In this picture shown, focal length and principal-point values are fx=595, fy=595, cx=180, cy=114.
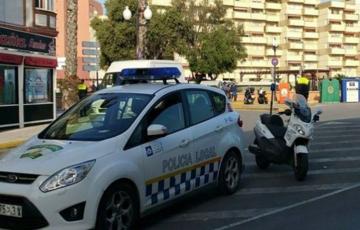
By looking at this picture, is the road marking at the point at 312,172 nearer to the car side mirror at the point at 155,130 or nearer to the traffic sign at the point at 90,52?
the car side mirror at the point at 155,130

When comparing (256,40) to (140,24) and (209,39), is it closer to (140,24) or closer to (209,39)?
(209,39)

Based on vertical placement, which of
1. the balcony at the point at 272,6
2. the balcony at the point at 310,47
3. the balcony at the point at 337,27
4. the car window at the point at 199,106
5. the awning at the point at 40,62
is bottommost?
the car window at the point at 199,106

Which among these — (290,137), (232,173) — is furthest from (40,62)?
(232,173)

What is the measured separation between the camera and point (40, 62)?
22453mm

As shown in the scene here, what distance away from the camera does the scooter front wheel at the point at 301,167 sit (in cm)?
911

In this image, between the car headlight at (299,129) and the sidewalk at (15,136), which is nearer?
the car headlight at (299,129)

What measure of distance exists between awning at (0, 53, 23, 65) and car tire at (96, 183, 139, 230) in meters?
14.9

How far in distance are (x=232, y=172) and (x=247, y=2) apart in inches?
4007

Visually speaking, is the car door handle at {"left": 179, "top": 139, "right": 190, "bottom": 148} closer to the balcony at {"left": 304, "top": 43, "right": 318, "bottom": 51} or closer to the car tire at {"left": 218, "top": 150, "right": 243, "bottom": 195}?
the car tire at {"left": 218, "top": 150, "right": 243, "bottom": 195}

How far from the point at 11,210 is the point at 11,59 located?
1578cm

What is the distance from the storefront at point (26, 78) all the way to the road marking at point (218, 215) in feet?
46.9

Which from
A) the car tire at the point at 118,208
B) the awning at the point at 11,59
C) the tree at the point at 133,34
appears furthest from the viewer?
the tree at the point at 133,34

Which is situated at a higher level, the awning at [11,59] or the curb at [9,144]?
the awning at [11,59]

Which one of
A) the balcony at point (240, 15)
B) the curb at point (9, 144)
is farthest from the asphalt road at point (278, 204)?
the balcony at point (240, 15)
